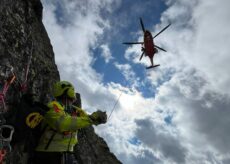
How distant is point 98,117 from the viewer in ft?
30.4

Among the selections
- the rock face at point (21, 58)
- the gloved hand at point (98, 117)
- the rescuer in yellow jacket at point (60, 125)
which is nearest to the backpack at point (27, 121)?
the rescuer in yellow jacket at point (60, 125)

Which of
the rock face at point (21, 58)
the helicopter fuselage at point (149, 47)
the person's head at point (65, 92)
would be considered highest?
the helicopter fuselage at point (149, 47)

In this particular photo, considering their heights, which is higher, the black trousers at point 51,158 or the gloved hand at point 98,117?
the gloved hand at point 98,117

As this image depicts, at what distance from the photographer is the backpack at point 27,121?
357 inches

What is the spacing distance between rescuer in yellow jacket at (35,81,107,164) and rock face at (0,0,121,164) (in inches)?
41.7

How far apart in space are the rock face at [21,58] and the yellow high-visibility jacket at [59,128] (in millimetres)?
1117

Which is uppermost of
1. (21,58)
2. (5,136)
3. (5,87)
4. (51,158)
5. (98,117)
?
(21,58)

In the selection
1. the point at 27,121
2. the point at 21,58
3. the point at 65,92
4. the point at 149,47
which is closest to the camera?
the point at 27,121

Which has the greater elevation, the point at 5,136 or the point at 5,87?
the point at 5,87

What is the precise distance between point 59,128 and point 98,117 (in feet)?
3.45

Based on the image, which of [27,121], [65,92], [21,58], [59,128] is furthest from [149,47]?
[27,121]

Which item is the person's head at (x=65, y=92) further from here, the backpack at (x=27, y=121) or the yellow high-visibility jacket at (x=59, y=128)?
the backpack at (x=27, y=121)

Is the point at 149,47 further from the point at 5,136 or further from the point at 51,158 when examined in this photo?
the point at 5,136

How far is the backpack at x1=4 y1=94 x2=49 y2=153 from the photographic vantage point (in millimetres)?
9078
